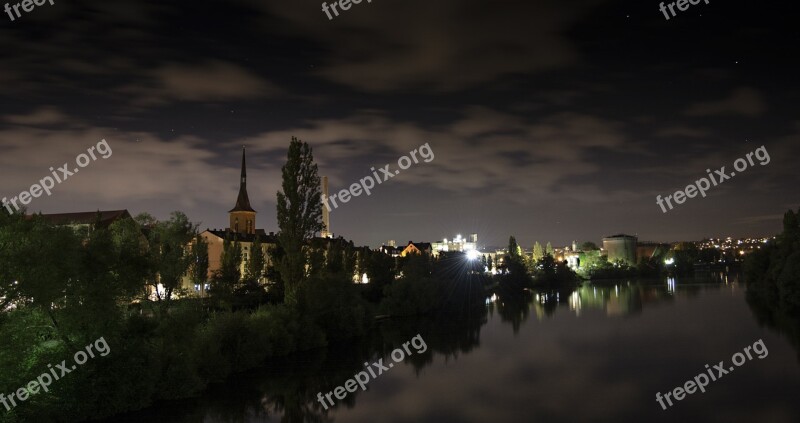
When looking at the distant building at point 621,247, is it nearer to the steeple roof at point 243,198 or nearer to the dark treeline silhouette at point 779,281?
the dark treeline silhouette at point 779,281

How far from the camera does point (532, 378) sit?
27391mm

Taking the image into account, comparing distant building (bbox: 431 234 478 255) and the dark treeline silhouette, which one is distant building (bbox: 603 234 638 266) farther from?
the dark treeline silhouette

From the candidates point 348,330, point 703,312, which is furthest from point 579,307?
point 348,330

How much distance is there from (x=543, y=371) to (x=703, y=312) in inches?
1061

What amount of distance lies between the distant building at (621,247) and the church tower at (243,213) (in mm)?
104300

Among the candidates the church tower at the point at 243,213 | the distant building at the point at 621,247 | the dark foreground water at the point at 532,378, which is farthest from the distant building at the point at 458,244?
the dark foreground water at the point at 532,378

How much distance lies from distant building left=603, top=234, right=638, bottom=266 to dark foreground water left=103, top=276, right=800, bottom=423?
4590 inches

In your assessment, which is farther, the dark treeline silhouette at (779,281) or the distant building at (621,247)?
the distant building at (621,247)

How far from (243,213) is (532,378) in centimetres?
6274

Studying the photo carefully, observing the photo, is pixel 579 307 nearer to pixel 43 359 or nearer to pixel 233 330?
pixel 233 330

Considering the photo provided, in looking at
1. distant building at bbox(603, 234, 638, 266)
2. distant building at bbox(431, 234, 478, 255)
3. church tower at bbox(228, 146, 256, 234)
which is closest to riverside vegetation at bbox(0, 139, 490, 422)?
church tower at bbox(228, 146, 256, 234)

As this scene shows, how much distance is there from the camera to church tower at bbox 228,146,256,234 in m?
83.1

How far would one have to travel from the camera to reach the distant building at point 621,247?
157375 millimetres

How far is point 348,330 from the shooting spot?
36.7 meters
